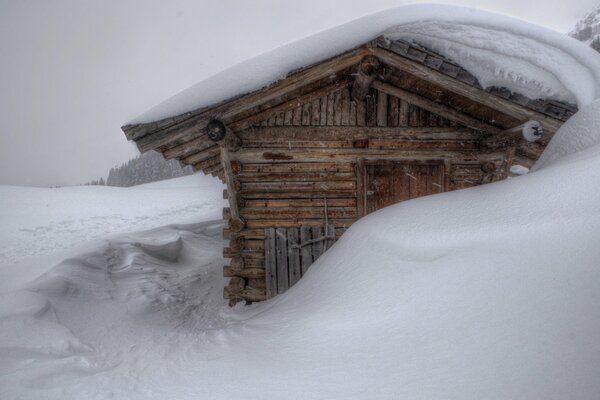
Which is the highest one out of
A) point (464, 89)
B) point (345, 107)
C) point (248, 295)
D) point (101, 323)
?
point (345, 107)

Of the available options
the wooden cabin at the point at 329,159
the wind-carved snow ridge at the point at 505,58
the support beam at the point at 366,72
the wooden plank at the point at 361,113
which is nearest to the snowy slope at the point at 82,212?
the wooden cabin at the point at 329,159

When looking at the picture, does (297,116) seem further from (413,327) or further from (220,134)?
(413,327)

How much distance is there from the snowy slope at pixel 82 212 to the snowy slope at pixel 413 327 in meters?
11.3

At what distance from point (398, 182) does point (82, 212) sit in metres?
19.9

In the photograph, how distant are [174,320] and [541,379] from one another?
5.23 m

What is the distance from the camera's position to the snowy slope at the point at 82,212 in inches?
544

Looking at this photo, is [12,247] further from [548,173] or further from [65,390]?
[548,173]

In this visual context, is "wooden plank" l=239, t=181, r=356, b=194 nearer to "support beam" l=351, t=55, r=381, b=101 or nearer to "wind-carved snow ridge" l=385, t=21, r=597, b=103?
"support beam" l=351, t=55, r=381, b=101

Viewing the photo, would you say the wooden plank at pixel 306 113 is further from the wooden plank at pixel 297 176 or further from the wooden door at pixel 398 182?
the wooden door at pixel 398 182

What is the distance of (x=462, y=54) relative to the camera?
4039 millimetres

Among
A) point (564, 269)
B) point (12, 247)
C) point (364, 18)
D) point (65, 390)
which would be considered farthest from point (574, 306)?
point (12, 247)

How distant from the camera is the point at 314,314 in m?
2.58

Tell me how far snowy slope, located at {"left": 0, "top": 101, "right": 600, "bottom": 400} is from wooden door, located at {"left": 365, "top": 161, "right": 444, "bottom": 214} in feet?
5.23

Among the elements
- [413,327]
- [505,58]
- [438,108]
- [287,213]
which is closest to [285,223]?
[287,213]
